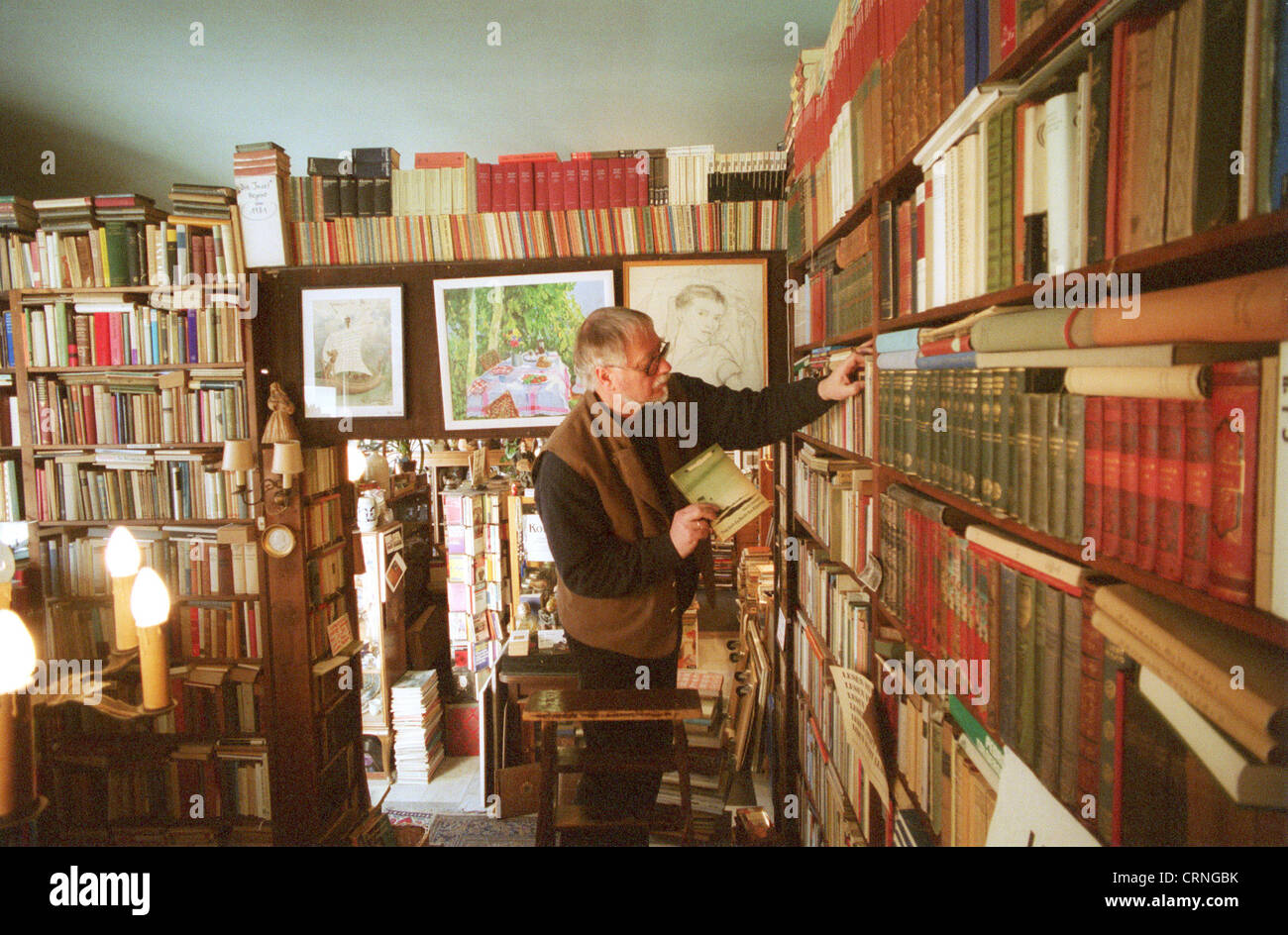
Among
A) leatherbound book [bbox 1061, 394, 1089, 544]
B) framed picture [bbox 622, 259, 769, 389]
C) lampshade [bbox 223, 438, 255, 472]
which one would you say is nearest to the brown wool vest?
framed picture [bbox 622, 259, 769, 389]

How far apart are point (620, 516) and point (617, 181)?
5.18 feet

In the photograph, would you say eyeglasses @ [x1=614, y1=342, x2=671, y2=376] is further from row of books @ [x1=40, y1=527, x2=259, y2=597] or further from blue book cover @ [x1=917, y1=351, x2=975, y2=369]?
row of books @ [x1=40, y1=527, x2=259, y2=597]

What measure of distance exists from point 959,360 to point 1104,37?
1.49 ft

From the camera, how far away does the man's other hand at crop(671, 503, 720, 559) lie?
171 cm

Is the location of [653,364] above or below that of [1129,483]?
above

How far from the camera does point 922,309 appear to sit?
125 cm

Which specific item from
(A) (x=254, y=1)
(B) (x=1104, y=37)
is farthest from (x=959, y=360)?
(A) (x=254, y=1)

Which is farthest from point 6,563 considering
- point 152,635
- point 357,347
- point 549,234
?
point 549,234

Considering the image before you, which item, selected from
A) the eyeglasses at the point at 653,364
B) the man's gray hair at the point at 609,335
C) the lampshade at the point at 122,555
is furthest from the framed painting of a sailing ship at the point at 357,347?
the lampshade at the point at 122,555

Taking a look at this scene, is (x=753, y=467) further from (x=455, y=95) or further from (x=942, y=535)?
(x=942, y=535)

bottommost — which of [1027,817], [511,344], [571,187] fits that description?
[1027,817]

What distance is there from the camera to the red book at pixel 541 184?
265 cm

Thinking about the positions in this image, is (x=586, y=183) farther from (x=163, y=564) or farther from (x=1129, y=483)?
(x=163, y=564)
